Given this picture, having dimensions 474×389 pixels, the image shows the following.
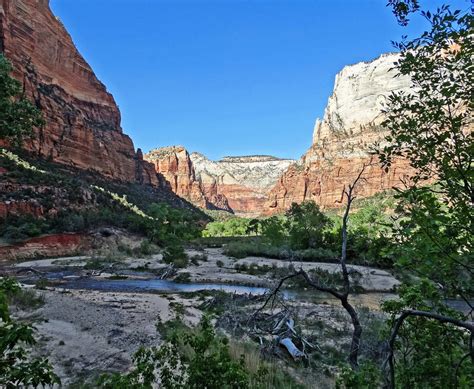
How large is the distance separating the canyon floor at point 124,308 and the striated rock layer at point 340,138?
381 feet

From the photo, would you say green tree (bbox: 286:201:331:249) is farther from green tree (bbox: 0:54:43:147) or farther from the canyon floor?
green tree (bbox: 0:54:43:147)

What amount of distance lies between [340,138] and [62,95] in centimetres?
10862

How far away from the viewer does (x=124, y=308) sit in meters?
16.0

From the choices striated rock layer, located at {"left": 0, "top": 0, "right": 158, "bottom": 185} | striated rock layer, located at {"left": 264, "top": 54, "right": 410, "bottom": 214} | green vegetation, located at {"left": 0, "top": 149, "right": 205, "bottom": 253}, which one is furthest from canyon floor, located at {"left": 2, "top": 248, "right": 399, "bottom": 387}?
striated rock layer, located at {"left": 264, "top": 54, "right": 410, "bottom": 214}

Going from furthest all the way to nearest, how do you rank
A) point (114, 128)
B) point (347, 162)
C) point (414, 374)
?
point (347, 162), point (114, 128), point (414, 374)

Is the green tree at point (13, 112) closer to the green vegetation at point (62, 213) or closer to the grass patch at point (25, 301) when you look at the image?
the grass patch at point (25, 301)

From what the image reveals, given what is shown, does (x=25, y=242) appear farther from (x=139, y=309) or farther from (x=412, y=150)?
(x=412, y=150)

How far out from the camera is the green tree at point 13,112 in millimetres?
5699

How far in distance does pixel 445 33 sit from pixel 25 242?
141 ft

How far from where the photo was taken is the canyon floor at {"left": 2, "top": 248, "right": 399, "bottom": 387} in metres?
9.23

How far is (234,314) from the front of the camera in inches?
560

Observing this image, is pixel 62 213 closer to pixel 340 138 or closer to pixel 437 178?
pixel 437 178

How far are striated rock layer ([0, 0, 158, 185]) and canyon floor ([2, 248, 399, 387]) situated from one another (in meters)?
57.4

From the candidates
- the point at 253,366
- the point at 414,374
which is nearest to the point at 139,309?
the point at 253,366
